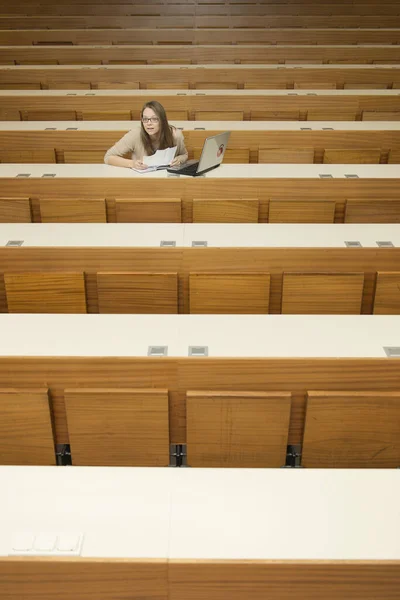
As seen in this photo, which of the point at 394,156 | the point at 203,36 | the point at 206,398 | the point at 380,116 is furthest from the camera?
the point at 203,36

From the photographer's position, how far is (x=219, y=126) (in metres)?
3.19

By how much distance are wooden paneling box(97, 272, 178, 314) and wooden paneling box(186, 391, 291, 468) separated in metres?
0.60

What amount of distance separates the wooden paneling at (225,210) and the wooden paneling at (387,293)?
2.28 feet

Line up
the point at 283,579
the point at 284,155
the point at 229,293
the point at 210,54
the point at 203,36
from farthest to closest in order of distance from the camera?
the point at 203,36 < the point at 210,54 < the point at 284,155 < the point at 229,293 < the point at 283,579

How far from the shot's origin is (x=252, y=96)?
3.68 meters

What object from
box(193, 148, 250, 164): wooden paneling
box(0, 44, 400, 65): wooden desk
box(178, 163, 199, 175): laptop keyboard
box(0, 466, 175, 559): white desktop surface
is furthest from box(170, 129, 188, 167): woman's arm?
box(0, 44, 400, 65): wooden desk

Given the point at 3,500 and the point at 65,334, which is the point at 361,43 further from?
the point at 3,500

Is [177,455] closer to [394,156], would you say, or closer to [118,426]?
[118,426]

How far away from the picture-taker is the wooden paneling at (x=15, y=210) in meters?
2.38

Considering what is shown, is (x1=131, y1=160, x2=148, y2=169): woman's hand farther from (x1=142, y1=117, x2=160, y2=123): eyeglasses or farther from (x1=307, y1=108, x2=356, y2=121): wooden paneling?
(x1=307, y1=108, x2=356, y2=121): wooden paneling

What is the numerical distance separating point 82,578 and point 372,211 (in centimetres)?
194

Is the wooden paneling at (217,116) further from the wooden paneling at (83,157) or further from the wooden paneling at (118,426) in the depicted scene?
the wooden paneling at (118,426)

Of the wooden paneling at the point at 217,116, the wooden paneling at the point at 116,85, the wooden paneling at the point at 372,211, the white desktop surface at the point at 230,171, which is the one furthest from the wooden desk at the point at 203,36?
the wooden paneling at the point at 372,211

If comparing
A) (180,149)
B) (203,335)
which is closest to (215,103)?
(180,149)
